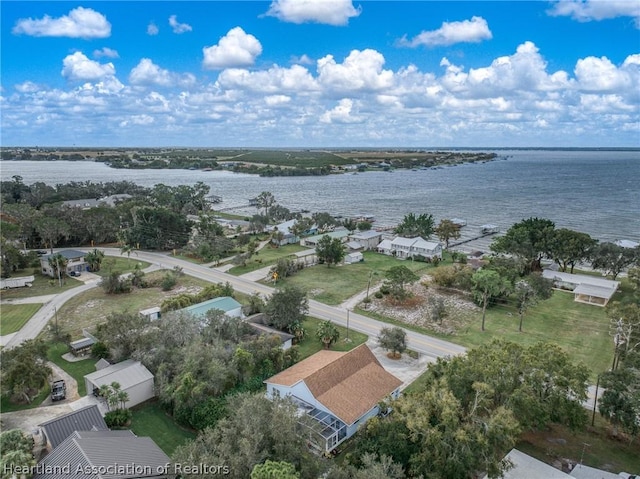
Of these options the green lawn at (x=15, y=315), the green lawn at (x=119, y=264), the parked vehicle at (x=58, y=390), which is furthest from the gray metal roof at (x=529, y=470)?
the green lawn at (x=119, y=264)

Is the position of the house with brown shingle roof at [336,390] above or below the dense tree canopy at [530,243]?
below

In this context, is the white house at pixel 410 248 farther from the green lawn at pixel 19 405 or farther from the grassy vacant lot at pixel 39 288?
the green lawn at pixel 19 405

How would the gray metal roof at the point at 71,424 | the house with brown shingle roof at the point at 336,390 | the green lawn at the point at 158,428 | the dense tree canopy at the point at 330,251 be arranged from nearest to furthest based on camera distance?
the gray metal roof at the point at 71,424 < the house with brown shingle roof at the point at 336,390 < the green lawn at the point at 158,428 < the dense tree canopy at the point at 330,251

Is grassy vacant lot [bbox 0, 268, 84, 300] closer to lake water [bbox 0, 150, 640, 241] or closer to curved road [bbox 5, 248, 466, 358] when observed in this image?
curved road [bbox 5, 248, 466, 358]

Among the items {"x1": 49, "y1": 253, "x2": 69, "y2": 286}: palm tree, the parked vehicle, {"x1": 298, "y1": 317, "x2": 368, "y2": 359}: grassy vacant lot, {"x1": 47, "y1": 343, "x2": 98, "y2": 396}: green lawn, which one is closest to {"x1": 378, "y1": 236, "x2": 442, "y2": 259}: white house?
{"x1": 298, "y1": 317, "x2": 368, "y2": 359}: grassy vacant lot

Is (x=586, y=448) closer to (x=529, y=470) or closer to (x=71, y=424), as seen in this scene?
(x=529, y=470)

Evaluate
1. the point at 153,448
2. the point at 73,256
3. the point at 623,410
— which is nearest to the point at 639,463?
the point at 623,410

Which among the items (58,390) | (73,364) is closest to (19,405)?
(58,390)
